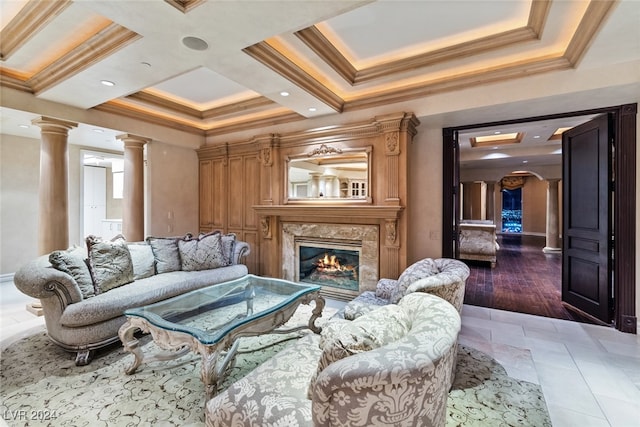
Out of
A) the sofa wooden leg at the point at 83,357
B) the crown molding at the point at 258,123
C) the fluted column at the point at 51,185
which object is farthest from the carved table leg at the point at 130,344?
the crown molding at the point at 258,123

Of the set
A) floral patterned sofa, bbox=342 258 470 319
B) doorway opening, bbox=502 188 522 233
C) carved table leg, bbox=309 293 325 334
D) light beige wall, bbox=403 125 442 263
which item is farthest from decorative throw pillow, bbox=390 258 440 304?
doorway opening, bbox=502 188 522 233

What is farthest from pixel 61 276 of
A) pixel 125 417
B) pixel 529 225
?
pixel 529 225

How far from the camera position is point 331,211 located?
4023 mm

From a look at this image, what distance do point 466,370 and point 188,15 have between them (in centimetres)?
348

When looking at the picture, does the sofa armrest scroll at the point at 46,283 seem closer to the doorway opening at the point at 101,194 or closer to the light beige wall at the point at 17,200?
the light beige wall at the point at 17,200

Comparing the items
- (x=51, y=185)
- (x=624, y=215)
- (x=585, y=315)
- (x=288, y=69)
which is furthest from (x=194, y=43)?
(x=585, y=315)

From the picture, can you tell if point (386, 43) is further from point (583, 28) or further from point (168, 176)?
point (168, 176)

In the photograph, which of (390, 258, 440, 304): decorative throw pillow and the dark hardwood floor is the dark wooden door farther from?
(390, 258, 440, 304): decorative throw pillow

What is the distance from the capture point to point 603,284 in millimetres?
3176

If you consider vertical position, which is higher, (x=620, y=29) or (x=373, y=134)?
(x=620, y=29)

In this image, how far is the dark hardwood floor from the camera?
3771mm

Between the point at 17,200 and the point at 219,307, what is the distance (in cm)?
490

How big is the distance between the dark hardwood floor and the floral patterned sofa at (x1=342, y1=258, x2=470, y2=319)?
5.73 ft

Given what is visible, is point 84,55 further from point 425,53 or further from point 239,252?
point 425,53
